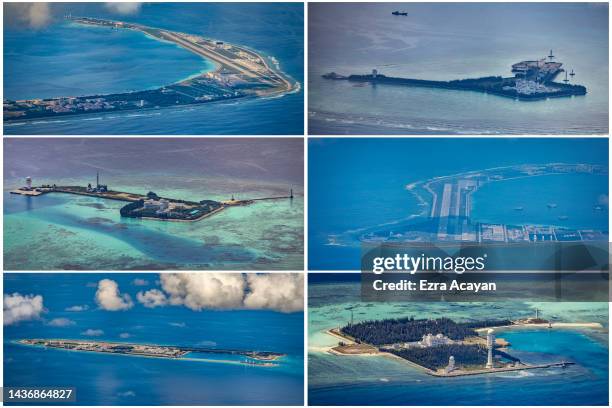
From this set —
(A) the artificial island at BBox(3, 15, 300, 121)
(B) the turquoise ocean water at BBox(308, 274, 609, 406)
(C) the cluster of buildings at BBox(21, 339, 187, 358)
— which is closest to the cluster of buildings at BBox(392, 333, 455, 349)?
(B) the turquoise ocean water at BBox(308, 274, 609, 406)

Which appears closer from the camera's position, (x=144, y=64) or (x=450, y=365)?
(x=450, y=365)

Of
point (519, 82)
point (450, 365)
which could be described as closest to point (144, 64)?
point (519, 82)

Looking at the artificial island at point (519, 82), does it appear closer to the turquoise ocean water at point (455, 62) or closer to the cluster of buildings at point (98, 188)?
the turquoise ocean water at point (455, 62)

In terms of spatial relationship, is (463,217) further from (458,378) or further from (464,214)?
(458,378)

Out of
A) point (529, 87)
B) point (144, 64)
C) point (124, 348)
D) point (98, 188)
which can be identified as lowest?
point (124, 348)

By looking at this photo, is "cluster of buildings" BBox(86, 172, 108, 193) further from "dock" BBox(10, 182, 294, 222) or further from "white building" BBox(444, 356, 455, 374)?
"white building" BBox(444, 356, 455, 374)
